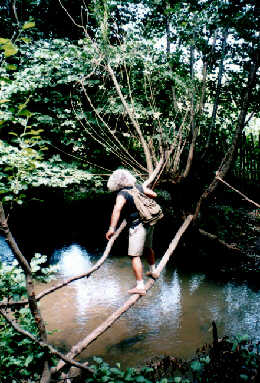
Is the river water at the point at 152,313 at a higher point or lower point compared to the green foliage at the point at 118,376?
lower

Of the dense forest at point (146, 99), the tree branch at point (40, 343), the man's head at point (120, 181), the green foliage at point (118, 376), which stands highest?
the dense forest at point (146, 99)

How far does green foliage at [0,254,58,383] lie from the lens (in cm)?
213

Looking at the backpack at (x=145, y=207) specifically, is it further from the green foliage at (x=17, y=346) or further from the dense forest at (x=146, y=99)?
the dense forest at (x=146, y=99)

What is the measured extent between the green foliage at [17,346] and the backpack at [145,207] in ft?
3.83

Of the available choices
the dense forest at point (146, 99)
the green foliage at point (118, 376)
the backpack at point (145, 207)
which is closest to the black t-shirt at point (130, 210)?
the backpack at point (145, 207)

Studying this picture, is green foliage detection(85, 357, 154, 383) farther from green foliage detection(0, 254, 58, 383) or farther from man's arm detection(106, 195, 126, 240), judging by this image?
man's arm detection(106, 195, 126, 240)

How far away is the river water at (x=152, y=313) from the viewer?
12.9ft

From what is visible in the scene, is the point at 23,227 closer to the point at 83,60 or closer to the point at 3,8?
the point at 83,60

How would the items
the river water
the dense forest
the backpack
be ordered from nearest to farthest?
the backpack
the river water
the dense forest

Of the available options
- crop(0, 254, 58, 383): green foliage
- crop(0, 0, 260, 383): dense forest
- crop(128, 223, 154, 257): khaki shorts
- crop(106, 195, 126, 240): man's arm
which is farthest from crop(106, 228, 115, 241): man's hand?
crop(0, 0, 260, 383): dense forest

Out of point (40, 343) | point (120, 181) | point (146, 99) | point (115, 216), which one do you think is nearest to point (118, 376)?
point (40, 343)

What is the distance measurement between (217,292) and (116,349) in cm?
234

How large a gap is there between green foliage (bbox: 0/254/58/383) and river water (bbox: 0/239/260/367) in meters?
1.00

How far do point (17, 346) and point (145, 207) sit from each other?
5.86 ft
